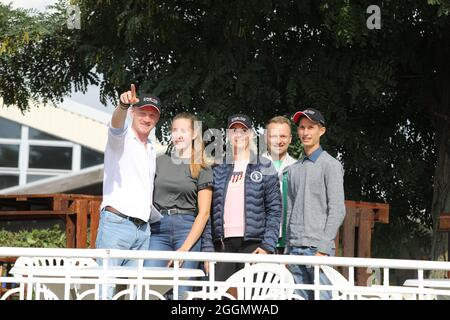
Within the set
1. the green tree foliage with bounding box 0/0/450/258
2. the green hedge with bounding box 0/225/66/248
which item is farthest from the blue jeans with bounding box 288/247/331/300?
the green hedge with bounding box 0/225/66/248

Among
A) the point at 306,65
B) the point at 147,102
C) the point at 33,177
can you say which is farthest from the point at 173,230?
the point at 33,177

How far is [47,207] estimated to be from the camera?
12.6m

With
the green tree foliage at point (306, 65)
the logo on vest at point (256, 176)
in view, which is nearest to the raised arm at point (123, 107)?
the logo on vest at point (256, 176)

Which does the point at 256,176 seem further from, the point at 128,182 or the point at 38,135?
the point at 38,135

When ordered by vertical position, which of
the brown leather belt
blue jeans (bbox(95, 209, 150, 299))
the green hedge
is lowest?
the green hedge

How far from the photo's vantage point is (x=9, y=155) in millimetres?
27859

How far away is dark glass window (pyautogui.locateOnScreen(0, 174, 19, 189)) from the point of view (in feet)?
87.9

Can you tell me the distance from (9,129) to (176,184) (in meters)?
21.8

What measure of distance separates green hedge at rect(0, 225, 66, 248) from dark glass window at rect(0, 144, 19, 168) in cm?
1197

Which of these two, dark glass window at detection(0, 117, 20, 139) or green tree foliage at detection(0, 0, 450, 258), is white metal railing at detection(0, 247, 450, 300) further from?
dark glass window at detection(0, 117, 20, 139)

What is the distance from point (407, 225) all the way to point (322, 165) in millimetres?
10064

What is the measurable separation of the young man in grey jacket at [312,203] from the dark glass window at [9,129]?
2175cm

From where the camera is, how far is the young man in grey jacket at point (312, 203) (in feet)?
20.1
